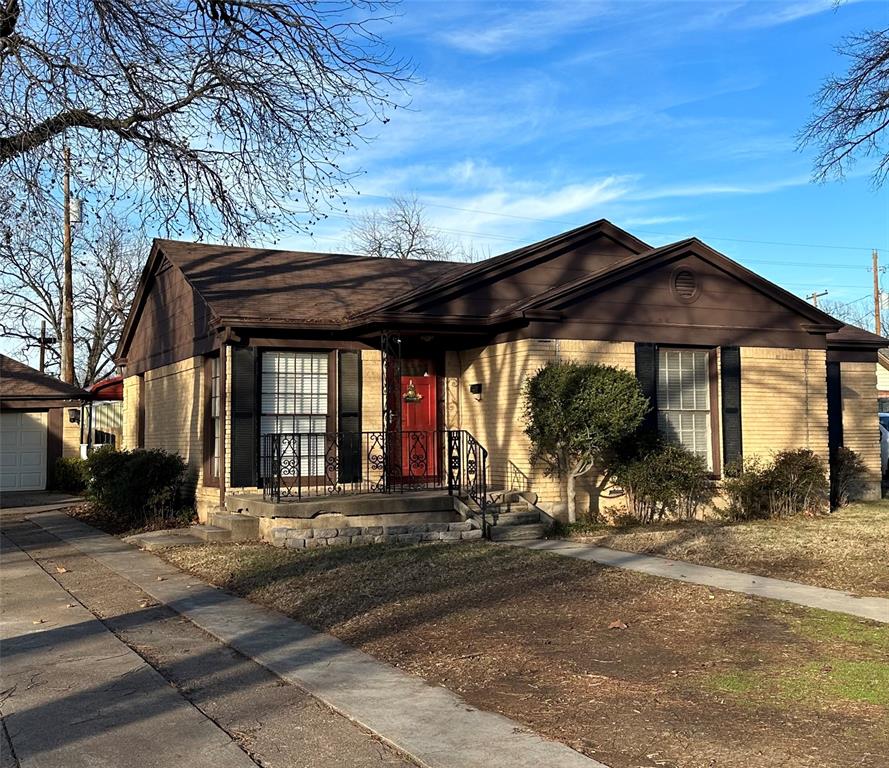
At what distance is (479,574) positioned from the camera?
9.82 m

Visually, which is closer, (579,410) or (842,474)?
(579,410)

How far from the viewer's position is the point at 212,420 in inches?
605

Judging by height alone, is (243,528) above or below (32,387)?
below

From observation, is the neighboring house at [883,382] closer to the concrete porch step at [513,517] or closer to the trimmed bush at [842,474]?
A: the trimmed bush at [842,474]

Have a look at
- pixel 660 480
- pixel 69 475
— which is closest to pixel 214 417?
pixel 660 480

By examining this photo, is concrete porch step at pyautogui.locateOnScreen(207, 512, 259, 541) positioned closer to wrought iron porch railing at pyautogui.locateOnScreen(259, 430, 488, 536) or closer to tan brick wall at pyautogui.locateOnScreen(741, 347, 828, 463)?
wrought iron porch railing at pyautogui.locateOnScreen(259, 430, 488, 536)

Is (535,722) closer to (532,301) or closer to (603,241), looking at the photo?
(532,301)

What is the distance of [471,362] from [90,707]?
10.1 metres

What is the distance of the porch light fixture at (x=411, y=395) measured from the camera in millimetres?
14797

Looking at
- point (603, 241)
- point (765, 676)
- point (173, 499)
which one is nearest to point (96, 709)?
point (765, 676)

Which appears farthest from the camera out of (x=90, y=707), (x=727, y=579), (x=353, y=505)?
(x=353, y=505)

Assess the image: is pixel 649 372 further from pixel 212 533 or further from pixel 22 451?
pixel 22 451

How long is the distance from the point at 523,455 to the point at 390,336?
9.09 feet

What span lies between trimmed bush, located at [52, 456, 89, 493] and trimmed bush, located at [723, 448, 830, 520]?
1684 centimetres
